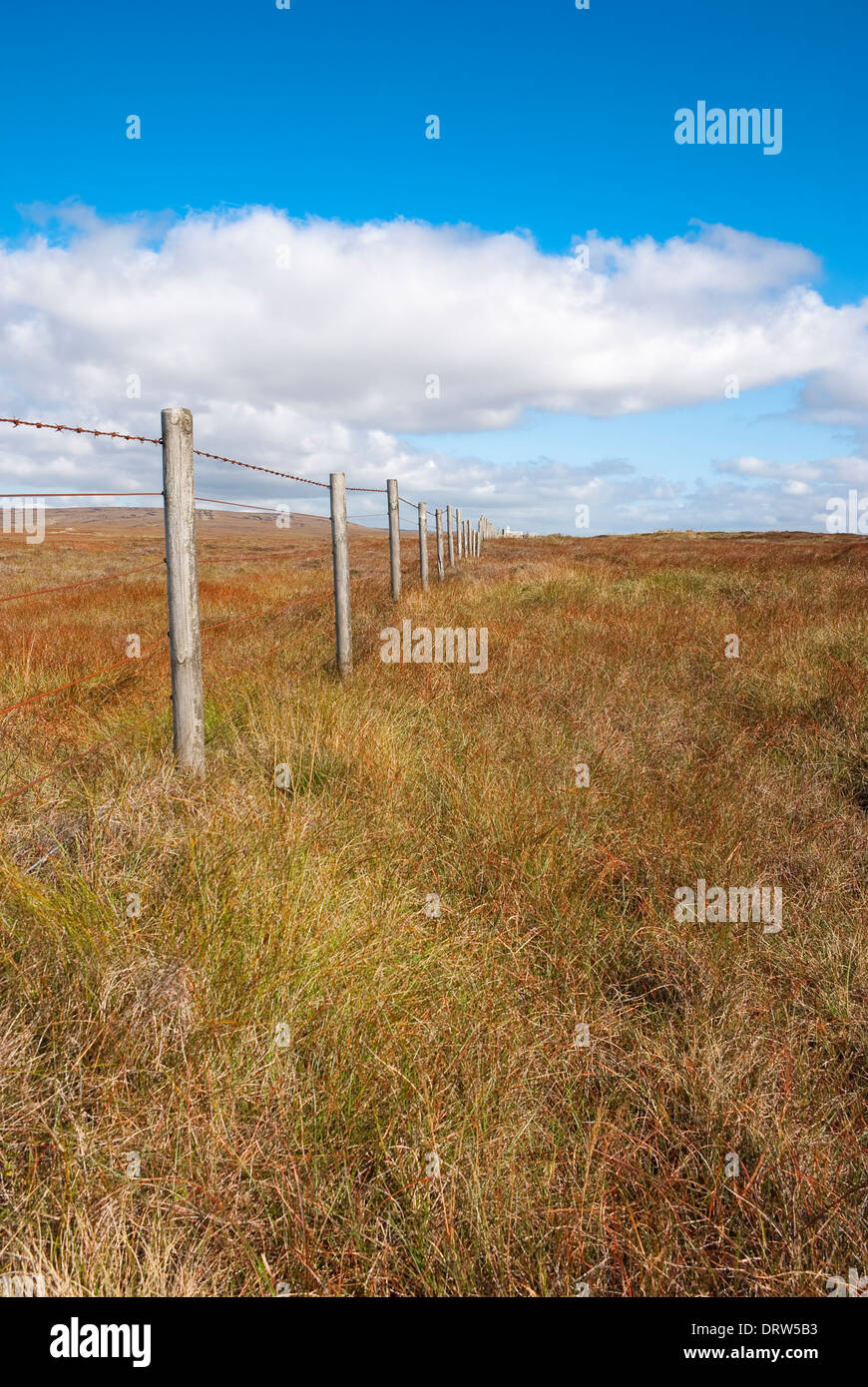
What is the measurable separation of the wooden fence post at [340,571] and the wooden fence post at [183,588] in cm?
242

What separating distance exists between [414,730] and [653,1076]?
2883mm

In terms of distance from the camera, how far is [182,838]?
2723 millimetres

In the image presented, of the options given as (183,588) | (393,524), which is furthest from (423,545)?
(183,588)

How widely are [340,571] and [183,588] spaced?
2829 mm

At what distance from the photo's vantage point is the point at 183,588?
11.5ft

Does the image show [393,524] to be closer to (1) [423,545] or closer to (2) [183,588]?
(1) [423,545]

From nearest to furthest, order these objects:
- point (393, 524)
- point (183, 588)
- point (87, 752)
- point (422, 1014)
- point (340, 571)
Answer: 1. point (422, 1014)
2. point (183, 588)
3. point (87, 752)
4. point (340, 571)
5. point (393, 524)

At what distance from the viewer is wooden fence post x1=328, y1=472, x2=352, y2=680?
20.2 ft

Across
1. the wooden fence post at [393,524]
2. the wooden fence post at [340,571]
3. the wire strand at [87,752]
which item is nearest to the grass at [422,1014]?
the wire strand at [87,752]

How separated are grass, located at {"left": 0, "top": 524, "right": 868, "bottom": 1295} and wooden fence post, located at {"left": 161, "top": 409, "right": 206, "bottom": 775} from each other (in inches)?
9.0

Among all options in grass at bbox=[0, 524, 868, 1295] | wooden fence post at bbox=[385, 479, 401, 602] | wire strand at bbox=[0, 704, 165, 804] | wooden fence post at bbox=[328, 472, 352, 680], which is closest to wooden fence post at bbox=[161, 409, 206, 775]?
grass at bbox=[0, 524, 868, 1295]

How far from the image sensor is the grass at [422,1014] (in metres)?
1.56
